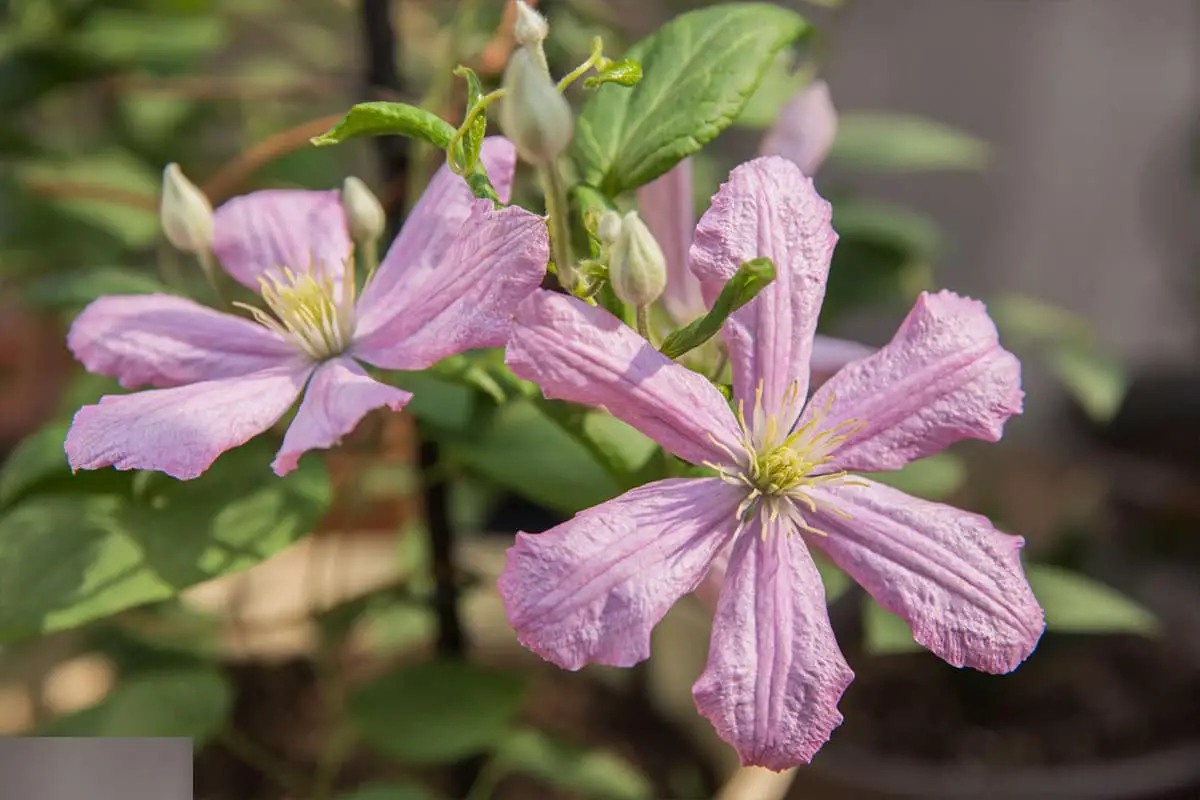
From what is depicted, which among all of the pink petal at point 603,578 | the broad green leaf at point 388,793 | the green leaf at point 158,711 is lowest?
the broad green leaf at point 388,793

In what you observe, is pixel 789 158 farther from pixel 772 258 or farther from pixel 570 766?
pixel 570 766

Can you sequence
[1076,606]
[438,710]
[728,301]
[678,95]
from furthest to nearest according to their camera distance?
[438,710], [1076,606], [678,95], [728,301]

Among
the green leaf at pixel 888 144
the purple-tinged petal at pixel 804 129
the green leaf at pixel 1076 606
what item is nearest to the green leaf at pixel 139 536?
the purple-tinged petal at pixel 804 129

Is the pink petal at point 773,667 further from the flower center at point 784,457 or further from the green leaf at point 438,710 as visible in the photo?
the green leaf at point 438,710

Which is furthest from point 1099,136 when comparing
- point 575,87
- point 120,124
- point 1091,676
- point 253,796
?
point 253,796

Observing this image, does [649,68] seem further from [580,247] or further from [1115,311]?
[1115,311]

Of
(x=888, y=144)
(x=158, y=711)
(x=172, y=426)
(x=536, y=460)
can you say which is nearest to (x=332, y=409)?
(x=172, y=426)
